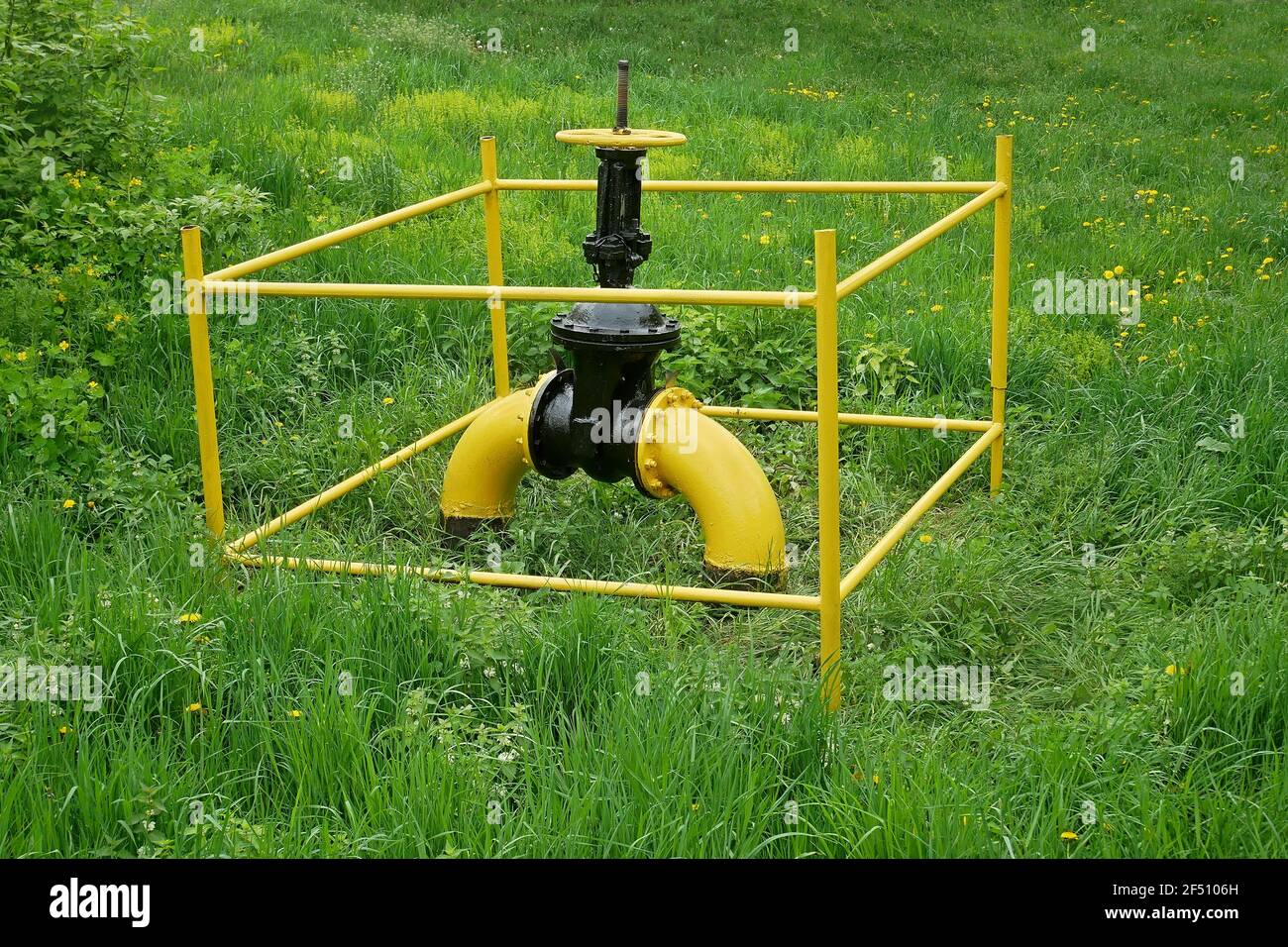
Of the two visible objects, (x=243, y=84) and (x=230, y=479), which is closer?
(x=230, y=479)

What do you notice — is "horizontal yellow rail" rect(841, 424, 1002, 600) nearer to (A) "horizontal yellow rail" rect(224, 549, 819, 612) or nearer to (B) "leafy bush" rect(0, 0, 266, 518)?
(A) "horizontal yellow rail" rect(224, 549, 819, 612)

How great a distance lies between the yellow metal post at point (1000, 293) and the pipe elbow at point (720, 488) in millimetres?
1265

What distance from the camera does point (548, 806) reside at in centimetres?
278

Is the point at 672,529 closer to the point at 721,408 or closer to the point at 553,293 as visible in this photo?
the point at 721,408

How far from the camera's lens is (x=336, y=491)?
14.1 ft

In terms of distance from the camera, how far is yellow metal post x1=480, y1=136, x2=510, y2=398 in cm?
497

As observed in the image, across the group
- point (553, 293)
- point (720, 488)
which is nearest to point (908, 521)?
point (720, 488)

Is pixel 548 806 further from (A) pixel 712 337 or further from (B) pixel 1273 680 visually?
(A) pixel 712 337

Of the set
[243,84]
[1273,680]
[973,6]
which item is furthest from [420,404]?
[973,6]

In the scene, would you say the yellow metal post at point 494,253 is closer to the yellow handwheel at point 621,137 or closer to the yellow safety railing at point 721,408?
the yellow safety railing at point 721,408

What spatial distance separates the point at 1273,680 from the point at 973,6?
495 inches

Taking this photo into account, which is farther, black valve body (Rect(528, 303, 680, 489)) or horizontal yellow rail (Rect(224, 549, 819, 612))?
black valve body (Rect(528, 303, 680, 489))

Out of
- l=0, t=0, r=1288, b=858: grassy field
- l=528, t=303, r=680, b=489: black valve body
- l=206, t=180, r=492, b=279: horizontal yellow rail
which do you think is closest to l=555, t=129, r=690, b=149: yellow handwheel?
l=528, t=303, r=680, b=489: black valve body
